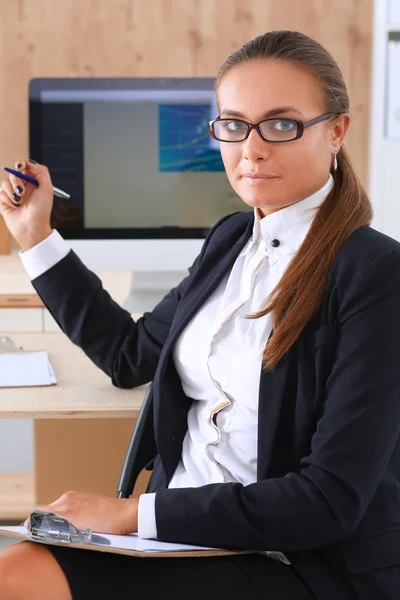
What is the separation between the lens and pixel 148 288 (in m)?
3.21

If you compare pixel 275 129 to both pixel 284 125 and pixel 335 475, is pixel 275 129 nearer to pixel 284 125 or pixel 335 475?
pixel 284 125

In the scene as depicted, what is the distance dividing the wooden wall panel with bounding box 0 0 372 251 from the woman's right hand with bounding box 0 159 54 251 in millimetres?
1876

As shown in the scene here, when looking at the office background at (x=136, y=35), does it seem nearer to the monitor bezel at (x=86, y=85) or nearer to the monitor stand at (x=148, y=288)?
the monitor bezel at (x=86, y=85)

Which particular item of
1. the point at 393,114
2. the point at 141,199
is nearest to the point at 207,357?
the point at 141,199

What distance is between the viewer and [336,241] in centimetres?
128

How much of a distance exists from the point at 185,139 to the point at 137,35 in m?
0.68

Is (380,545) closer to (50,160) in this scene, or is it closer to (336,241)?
(336,241)

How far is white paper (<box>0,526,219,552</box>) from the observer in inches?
44.3

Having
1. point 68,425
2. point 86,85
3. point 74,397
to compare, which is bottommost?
point 68,425

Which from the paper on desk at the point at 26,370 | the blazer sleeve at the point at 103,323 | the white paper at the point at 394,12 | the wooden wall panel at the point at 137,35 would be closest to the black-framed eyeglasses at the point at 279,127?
the blazer sleeve at the point at 103,323

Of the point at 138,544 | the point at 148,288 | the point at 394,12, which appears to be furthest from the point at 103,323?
the point at 394,12

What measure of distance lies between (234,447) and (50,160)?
201 centimetres

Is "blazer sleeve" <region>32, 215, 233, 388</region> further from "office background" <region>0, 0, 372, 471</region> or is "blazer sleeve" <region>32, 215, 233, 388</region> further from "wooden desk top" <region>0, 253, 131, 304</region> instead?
"office background" <region>0, 0, 372, 471</region>

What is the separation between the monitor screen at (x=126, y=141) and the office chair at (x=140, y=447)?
5.33 ft
